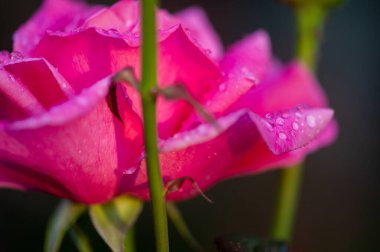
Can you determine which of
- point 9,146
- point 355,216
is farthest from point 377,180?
point 9,146

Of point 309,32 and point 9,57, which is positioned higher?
point 9,57

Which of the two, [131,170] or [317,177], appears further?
[317,177]

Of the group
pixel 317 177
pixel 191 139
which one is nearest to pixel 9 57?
pixel 191 139

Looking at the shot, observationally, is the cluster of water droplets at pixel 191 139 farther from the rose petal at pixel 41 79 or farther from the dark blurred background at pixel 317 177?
the dark blurred background at pixel 317 177

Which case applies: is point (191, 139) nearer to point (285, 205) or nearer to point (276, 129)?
point (276, 129)

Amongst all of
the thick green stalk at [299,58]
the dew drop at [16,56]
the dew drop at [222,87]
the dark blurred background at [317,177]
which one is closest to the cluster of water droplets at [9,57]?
the dew drop at [16,56]

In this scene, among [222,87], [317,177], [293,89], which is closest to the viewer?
[222,87]

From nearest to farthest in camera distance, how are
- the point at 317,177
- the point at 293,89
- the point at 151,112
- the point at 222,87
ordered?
the point at 151,112 → the point at 222,87 → the point at 293,89 → the point at 317,177
